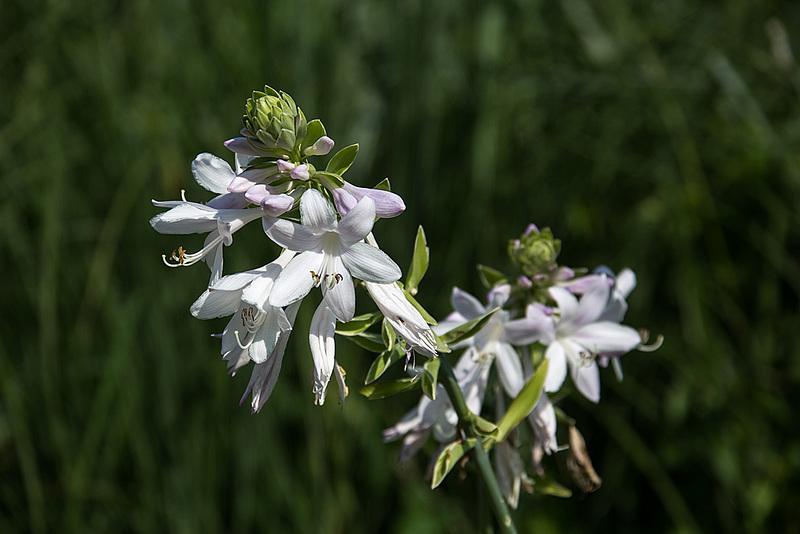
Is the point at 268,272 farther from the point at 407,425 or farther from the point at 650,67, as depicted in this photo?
the point at 650,67

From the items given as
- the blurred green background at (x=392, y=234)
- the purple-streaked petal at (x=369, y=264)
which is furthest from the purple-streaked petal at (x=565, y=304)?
the blurred green background at (x=392, y=234)

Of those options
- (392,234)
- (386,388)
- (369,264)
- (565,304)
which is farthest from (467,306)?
(392,234)

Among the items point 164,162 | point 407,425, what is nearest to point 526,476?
point 407,425

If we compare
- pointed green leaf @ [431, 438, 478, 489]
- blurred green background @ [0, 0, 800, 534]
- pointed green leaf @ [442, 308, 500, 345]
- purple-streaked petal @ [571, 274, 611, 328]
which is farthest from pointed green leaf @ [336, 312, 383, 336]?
blurred green background @ [0, 0, 800, 534]

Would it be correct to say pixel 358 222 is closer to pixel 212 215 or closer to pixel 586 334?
pixel 212 215

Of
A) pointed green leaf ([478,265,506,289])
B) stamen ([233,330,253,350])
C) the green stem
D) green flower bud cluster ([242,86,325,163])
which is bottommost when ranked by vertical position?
the green stem

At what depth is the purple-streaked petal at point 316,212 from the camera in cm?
91

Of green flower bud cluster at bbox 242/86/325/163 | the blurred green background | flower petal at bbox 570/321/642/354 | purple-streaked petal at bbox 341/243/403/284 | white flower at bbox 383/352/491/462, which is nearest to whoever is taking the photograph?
purple-streaked petal at bbox 341/243/403/284

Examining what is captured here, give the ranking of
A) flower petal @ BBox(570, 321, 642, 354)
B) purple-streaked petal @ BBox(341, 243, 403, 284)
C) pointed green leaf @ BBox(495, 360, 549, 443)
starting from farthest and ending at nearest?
1. flower petal @ BBox(570, 321, 642, 354)
2. pointed green leaf @ BBox(495, 360, 549, 443)
3. purple-streaked petal @ BBox(341, 243, 403, 284)

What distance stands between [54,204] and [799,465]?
270 centimetres

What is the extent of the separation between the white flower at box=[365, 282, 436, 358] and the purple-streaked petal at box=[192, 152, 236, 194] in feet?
0.91

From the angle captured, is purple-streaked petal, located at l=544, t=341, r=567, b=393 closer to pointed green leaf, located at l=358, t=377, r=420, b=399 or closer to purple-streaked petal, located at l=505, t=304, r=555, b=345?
purple-streaked petal, located at l=505, t=304, r=555, b=345

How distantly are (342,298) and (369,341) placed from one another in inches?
7.6

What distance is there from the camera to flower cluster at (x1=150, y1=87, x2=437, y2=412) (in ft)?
2.96
